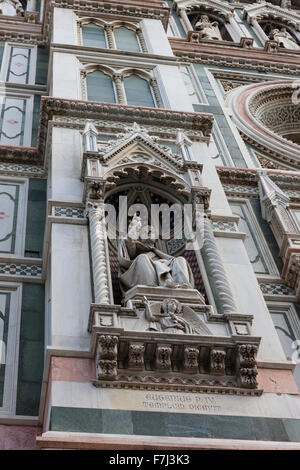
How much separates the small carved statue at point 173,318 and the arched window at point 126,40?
24.9 feet

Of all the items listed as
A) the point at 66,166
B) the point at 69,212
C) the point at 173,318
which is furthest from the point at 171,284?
the point at 66,166

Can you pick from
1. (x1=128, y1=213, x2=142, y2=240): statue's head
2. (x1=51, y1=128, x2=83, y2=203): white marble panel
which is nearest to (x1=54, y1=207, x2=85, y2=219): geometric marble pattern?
(x1=51, y1=128, x2=83, y2=203): white marble panel

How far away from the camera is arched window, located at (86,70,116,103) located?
13.1 m

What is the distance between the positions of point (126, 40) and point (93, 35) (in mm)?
607

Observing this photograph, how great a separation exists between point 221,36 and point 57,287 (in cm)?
1282

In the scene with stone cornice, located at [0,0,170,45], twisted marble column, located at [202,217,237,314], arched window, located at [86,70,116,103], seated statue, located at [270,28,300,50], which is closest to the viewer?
twisted marble column, located at [202,217,237,314]

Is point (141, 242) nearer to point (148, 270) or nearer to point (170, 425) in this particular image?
point (148, 270)

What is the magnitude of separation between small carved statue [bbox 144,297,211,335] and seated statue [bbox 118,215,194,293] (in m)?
0.41

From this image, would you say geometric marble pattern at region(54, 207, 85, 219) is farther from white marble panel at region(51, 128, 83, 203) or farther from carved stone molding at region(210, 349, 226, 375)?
carved stone molding at region(210, 349, 226, 375)

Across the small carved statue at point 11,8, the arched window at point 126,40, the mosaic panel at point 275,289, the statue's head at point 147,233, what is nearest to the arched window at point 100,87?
the arched window at point 126,40

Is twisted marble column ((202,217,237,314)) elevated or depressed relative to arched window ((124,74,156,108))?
depressed

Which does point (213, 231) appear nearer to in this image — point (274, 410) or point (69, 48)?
point (274, 410)

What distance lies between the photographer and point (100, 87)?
13469mm

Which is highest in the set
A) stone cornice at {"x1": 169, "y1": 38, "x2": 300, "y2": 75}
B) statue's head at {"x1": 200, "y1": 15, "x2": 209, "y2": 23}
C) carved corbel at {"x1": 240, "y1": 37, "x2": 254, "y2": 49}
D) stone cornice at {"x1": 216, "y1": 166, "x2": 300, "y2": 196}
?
statue's head at {"x1": 200, "y1": 15, "x2": 209, "y2": 23}
